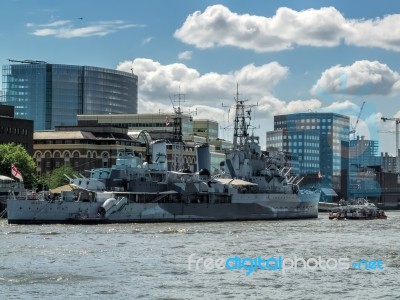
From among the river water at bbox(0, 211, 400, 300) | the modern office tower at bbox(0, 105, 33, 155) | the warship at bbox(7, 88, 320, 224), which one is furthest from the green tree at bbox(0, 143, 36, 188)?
the river water at bbox(0, 211, 400, 300)

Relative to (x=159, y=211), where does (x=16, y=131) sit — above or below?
above

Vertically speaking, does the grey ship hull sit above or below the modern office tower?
below

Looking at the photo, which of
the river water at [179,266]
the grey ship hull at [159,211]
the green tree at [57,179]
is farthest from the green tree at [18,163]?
the river water at [179,266]

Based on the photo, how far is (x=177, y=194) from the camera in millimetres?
114062

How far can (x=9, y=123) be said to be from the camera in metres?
166

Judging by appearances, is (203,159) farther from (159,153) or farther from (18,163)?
(18,163)

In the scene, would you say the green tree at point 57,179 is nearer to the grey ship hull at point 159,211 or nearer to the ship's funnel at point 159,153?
the ship's funnel at point 159,153

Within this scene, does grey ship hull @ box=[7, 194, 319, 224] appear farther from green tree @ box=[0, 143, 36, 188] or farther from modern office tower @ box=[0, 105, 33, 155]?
modern office tower @ box=[0, 105, 33, 155]

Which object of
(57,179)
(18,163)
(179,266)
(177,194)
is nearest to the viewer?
(179,266)

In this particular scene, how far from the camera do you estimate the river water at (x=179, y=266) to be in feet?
148

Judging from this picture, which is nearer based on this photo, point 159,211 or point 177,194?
point 159,211

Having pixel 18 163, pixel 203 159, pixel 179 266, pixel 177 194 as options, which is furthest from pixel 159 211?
pixel 179 266

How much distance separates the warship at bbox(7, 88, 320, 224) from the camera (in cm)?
10038

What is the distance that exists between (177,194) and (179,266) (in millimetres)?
58890
